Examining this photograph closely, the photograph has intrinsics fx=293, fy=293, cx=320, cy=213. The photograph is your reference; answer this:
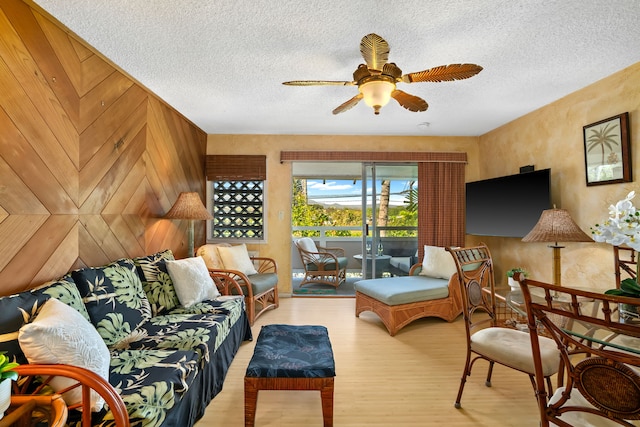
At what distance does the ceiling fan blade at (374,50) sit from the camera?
157cm

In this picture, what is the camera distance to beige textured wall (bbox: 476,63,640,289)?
2432 millimetres

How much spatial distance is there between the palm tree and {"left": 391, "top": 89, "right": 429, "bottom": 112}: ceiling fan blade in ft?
5.53

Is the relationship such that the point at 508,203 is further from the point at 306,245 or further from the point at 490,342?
the point at 306,245

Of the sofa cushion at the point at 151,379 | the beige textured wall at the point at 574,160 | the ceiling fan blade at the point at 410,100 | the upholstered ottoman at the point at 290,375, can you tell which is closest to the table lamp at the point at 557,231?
the beige textured wall at the point at 574,160

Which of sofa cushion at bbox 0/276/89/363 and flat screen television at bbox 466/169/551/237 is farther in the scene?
flat screen television at bbox 466/169/551/237

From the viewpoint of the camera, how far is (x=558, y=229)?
251 cm

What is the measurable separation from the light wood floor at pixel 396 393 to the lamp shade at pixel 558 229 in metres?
1.15

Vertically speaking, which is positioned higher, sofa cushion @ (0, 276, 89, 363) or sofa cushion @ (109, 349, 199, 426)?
sofa cushion @ (0, 276, 89, 363)

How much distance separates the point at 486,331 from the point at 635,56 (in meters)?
2.36

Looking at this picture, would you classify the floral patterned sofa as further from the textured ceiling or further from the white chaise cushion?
the white chaise cushion

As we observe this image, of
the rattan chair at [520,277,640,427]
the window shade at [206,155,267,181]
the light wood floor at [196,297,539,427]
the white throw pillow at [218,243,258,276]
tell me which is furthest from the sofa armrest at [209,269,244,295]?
the rattan chair at [520,277,640,427]

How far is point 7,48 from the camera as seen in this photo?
1554 mm

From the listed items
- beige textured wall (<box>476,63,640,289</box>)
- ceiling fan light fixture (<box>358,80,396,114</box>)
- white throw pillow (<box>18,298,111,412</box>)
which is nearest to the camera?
white throw pillow (<box>18,298,111,412</box>)

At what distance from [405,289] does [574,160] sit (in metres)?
2.10
